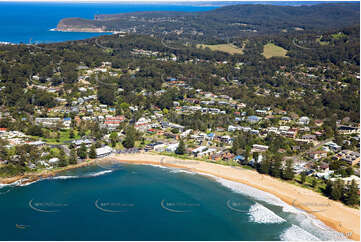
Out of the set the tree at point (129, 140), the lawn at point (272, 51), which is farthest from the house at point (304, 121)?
the lawn at point (272, 51)

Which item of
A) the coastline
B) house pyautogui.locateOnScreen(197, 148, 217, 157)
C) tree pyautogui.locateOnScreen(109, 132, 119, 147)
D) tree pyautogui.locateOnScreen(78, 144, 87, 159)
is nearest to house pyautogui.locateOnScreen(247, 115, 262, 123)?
house pyautogui.locateOnScreen(197, 148, 217, 157)

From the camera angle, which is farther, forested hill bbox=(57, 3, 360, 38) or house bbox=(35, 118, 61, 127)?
forested hill bbox=(57, 3, 360, 38)

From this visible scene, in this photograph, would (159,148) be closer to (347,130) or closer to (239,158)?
(239,158)

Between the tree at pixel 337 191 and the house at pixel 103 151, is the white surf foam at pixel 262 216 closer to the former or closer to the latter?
the tree at pixel 337 191

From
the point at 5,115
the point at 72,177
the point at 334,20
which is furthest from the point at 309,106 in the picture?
the point at 334,20

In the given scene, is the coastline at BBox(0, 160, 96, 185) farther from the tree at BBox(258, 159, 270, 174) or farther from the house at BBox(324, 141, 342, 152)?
the house at BBox(324, 141, 342, 152)

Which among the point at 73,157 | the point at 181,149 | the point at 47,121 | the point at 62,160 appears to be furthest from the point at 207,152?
the point at 47,121
